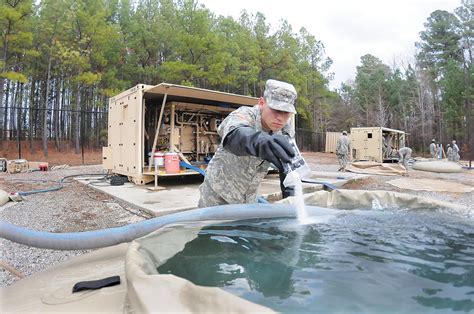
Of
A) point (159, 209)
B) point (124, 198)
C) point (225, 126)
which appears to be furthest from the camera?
point (124, 198)

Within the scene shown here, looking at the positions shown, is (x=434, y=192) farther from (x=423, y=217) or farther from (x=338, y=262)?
(x=338, y=262)

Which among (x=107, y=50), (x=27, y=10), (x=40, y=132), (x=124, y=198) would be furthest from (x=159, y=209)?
(x=40, y=132)

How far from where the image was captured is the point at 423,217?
2.56 metres

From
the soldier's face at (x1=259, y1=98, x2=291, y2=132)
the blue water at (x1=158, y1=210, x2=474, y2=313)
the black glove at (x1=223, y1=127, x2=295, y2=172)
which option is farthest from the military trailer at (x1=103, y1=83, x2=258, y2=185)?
the blue water at (x1=158, y1=210, x2=474, y2=313)

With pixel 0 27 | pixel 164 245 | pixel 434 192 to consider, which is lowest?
pixel 434 192

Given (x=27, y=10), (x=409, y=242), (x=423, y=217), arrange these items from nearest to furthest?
1. (x=409, y=242)
2. (x=423, y=217)
3. (x=27, y=10)

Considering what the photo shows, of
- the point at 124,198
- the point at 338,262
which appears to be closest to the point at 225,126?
the point at 338,262

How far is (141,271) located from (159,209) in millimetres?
3426

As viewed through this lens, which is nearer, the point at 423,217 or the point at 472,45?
the point at 423,217

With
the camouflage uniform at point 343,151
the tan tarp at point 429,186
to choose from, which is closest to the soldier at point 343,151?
the camouflage uniform at point 343,151

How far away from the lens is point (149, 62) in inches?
812

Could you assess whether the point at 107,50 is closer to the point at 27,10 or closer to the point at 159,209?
the point at 27,10

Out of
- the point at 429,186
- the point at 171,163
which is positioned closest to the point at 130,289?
the point at 171,163

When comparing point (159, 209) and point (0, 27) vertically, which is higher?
point (0, 27)
